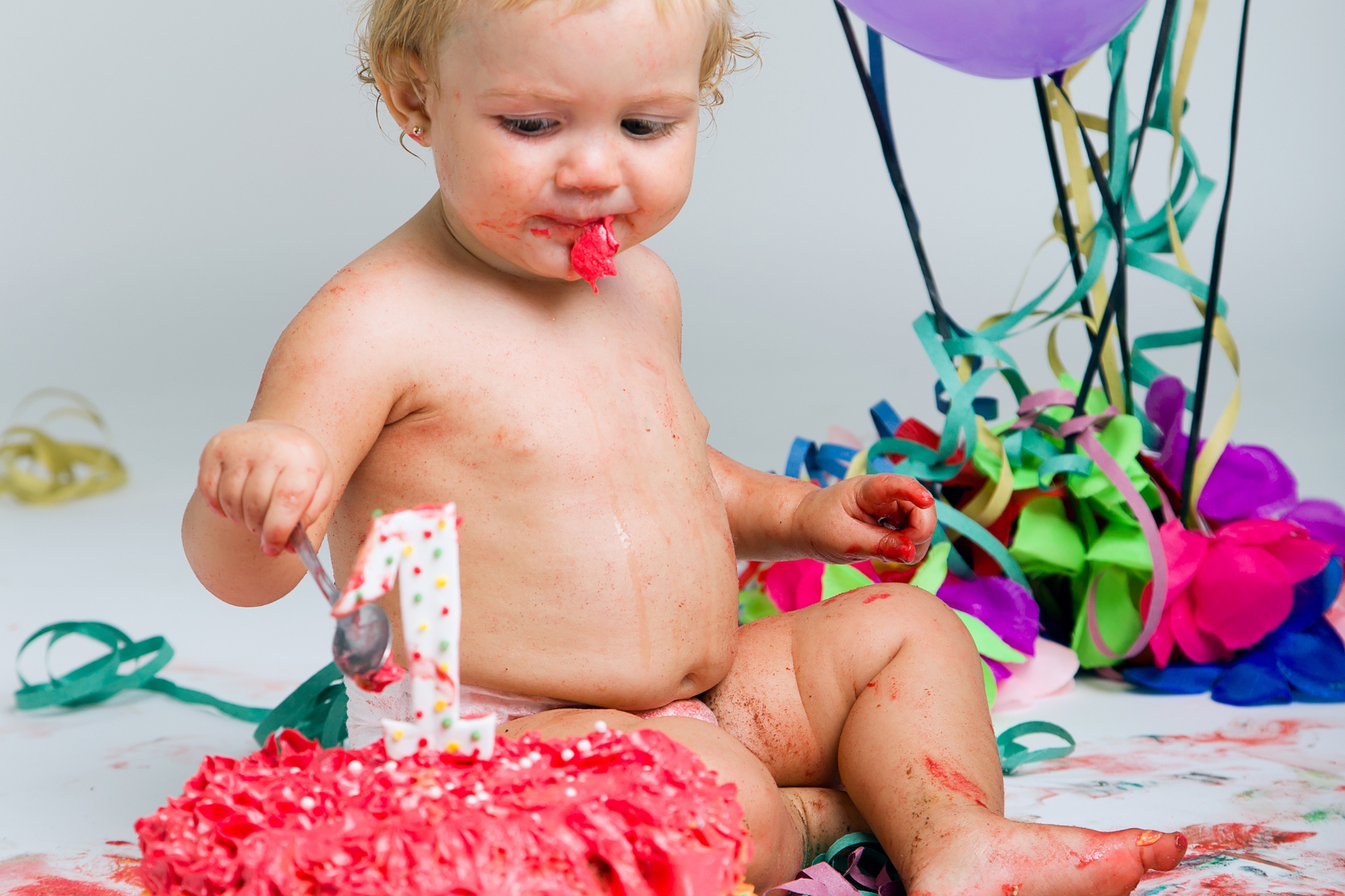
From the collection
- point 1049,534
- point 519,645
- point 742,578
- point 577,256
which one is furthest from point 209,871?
point 1049,534

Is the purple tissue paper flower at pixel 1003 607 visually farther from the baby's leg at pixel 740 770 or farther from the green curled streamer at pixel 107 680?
the green curled streamer at pixel 107 680

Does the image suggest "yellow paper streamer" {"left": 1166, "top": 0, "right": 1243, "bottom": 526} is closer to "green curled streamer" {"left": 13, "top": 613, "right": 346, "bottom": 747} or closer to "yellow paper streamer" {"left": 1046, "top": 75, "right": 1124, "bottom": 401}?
"yellow paper streamer" {"left": 1046, "top": 75, "right": 1124, "bottom": 401}

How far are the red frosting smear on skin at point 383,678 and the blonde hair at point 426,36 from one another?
40 cm

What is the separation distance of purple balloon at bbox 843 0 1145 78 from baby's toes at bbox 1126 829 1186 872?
24.9 inches

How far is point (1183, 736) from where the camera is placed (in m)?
1.25

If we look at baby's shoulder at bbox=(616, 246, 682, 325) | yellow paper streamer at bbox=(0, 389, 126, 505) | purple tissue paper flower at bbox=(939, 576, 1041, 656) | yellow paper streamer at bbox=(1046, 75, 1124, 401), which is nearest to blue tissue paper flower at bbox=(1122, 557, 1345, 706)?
purple tissue paper flower at bbox=(939, 576, 1041, 656)

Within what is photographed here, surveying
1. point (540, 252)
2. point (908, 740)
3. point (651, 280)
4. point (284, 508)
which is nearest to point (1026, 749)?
point (908, 740)

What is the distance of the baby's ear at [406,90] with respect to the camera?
0.97 m

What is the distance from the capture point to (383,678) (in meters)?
0.77

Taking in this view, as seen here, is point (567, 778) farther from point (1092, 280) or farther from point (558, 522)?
point (1092, 280)

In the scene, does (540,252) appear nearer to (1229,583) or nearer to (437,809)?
(437,809)

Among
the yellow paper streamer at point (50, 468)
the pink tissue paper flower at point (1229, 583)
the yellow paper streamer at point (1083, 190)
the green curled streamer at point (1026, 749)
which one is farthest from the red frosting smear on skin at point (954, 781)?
the yellow paper streamer at point (50, 468)

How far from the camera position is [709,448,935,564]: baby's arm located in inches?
43.9

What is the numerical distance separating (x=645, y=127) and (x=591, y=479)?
0.24 metres
